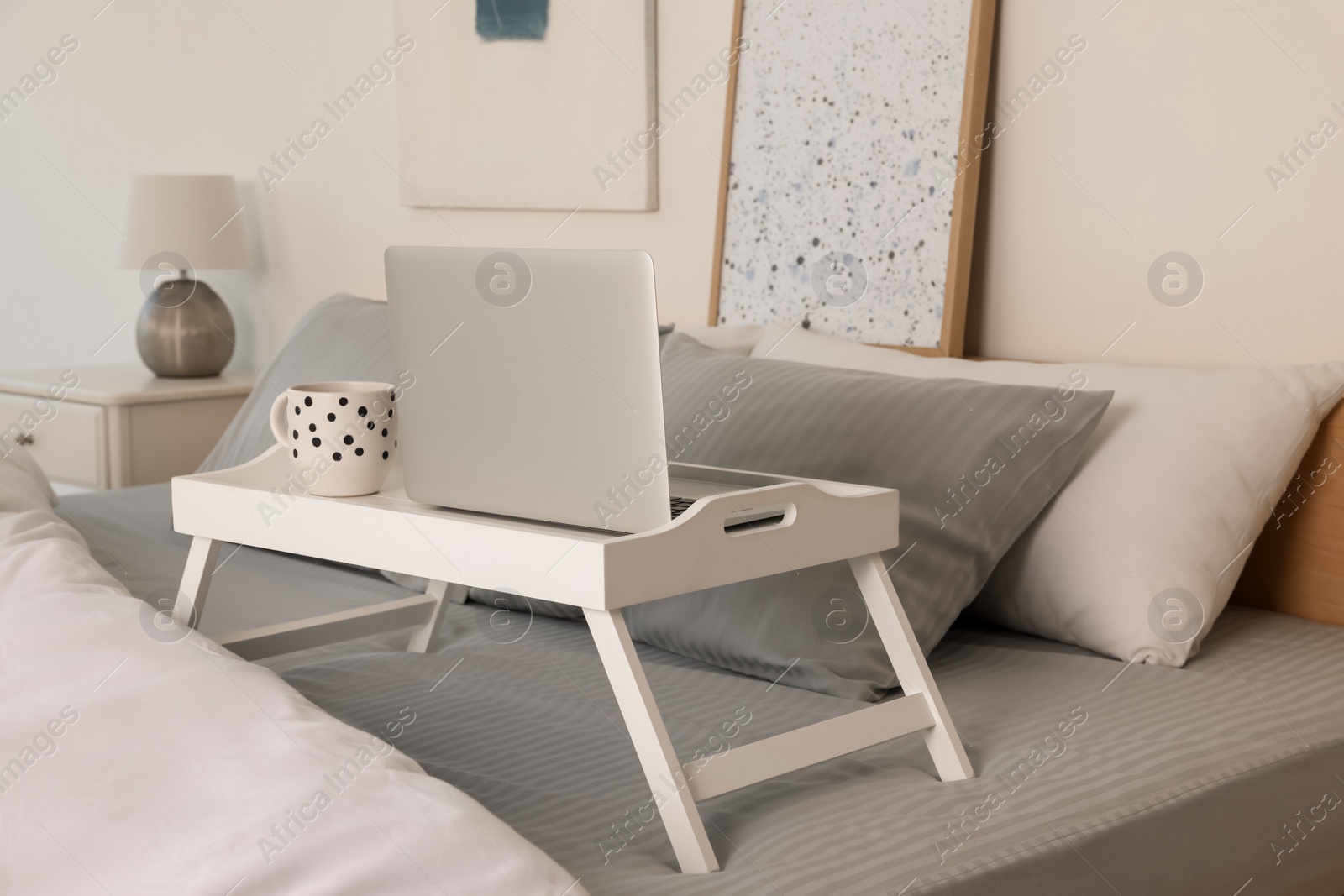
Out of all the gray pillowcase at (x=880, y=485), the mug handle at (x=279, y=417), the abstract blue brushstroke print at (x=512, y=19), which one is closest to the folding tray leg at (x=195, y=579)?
the mug handle at (x=279, y=417)

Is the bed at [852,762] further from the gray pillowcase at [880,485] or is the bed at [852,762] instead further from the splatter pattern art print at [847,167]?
the splatter pattern art print at [847,167]

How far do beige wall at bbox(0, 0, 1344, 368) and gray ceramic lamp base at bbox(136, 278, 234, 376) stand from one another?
0.14 metres

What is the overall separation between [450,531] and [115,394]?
1873 mm

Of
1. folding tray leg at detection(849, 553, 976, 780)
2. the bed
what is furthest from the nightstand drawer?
folding tray leg at detection(849, 553, 976, 780)

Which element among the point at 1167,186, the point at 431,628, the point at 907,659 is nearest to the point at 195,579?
the point at 431,628

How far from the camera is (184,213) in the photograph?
9.32ft

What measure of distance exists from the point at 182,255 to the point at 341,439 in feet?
6.23

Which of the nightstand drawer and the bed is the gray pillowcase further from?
the nightstand drawer

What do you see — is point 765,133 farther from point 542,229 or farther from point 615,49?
point 542,229

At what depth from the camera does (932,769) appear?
3.62 feet

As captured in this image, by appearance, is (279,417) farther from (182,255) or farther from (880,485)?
(182,255)

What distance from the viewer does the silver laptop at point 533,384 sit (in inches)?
37.3

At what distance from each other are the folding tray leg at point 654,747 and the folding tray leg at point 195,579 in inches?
19.2

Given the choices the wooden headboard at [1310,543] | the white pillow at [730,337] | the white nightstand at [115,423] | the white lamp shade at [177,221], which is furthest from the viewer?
the white lamp shade at [177,221]
